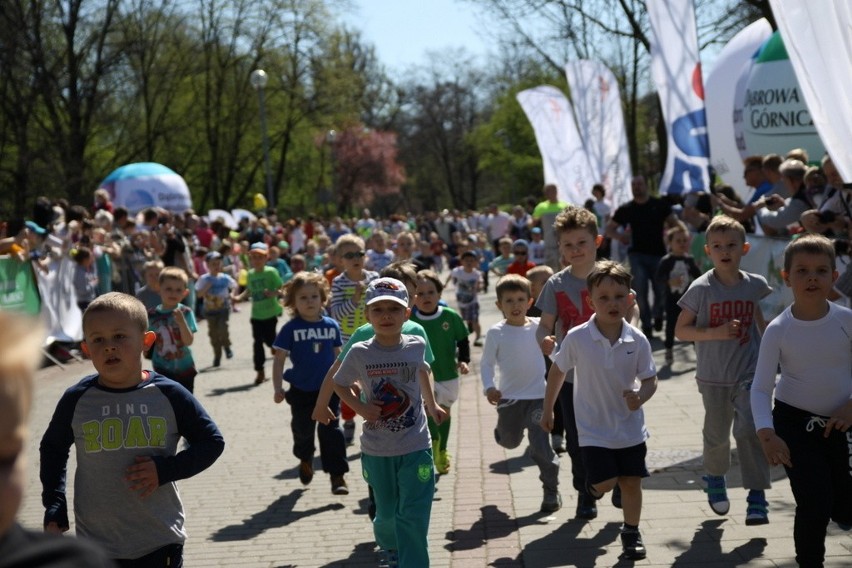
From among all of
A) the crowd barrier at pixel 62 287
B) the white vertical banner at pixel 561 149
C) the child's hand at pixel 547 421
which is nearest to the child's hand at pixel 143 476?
the child's hand at pixel 547 421

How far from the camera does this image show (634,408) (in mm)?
6129

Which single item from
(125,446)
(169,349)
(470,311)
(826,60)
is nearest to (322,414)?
(125,446)

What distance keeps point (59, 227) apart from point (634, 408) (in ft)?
47.9

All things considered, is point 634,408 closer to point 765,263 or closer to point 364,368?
point 364,368

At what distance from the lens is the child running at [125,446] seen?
4.40 m

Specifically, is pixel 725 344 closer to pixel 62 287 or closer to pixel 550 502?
pixel 550 502

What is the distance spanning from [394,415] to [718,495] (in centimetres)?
215

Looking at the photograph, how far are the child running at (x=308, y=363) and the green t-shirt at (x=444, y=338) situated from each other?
66cm

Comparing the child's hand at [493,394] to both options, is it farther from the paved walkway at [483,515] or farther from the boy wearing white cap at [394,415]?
the boy wearing white cap at [394,415]

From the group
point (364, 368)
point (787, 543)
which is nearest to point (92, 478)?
point (364, 368)

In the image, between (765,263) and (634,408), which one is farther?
(765,263)

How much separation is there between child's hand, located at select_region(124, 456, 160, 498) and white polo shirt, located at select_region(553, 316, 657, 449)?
2.64 meters

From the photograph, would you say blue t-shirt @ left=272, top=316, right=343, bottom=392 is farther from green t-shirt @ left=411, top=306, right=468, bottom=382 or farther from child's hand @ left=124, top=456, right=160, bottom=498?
child's hand @ left=124, top=456, right=160, bottom=498

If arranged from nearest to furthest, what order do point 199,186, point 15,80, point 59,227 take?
point 59,227 → point 15,80 → point 199,186
